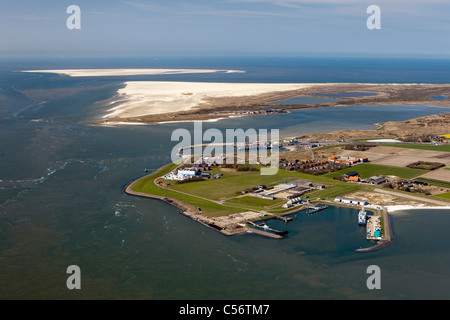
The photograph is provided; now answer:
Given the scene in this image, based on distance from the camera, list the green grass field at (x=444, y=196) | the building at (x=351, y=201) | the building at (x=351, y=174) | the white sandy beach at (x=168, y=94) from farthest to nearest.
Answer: the white sandy beach at (x=168, y=94), the building at (x=351, y=174), the green grass field at (x=444, y=196), the building at (x=351, y=201)

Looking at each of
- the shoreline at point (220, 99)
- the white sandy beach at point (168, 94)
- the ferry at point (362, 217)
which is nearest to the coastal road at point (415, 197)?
the ferry at point (362, 217)

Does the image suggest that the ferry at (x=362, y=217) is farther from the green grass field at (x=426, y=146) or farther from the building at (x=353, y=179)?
the green grass field at (x=426, y=146)

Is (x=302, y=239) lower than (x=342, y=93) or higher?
lower

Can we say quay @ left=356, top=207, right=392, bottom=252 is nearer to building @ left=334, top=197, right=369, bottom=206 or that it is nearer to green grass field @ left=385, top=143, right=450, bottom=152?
building @ left=334, top=197, right=369, bottom=206

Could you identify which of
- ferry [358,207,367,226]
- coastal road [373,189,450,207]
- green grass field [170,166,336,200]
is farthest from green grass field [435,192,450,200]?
green grass field [170,166,336,200]

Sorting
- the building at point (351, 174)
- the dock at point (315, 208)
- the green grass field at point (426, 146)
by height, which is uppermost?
the green grass field at point (426, 146)
